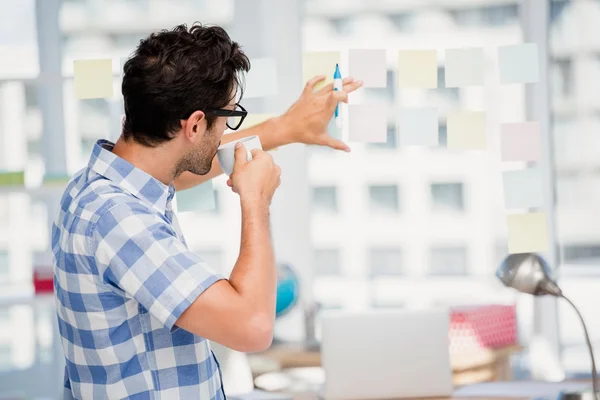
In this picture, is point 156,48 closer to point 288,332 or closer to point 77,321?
point 77,321

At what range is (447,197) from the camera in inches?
137

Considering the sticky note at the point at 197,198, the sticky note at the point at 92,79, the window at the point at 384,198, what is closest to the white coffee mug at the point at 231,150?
the sticky note at the point at 197,198

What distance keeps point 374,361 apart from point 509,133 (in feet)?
2.36

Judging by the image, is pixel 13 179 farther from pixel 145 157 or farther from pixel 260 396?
pixel 145 157

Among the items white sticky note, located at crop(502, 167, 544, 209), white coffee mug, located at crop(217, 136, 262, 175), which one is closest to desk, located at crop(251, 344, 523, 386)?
white sticky note, located at crop(502, 167, 544, 209)

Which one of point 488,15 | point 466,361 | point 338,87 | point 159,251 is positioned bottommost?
point 466,361

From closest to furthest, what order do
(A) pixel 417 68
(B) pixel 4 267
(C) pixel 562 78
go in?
(A) pixel 417 68, (C) pixel 562 78, (B) pixel 4 267

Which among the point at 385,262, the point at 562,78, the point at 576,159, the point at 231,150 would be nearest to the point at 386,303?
the point at 385,262

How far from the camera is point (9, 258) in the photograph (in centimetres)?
342

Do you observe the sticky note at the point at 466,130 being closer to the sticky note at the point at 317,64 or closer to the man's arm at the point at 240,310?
the sticky note at the point at 317,64

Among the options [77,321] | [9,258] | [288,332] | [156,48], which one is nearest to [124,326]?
[77,321]

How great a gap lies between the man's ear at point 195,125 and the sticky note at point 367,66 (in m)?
0.82

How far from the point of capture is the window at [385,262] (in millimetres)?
3535

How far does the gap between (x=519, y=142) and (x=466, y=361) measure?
937mm
